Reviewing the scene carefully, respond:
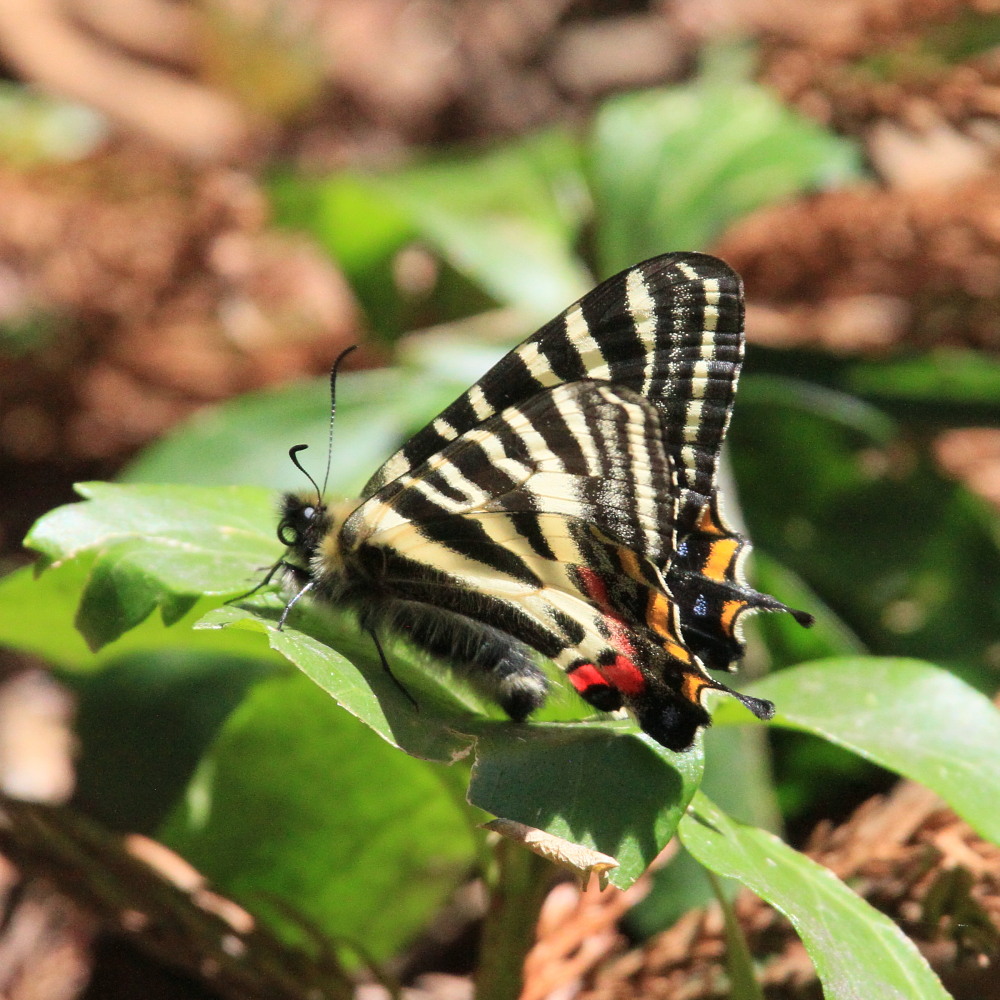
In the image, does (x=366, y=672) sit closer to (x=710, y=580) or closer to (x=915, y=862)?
(x=710, y=580)

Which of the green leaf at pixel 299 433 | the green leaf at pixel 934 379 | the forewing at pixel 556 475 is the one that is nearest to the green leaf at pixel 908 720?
the forewing at pixel 556 475

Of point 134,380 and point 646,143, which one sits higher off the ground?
point 646,143

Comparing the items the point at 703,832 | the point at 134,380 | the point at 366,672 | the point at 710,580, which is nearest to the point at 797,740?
the point at 710,580

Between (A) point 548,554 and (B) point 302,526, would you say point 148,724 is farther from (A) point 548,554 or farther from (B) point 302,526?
(A) point 548,554

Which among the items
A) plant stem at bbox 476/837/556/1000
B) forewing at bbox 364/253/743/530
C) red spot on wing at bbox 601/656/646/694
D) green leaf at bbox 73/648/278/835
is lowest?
green leaf at bbox 73/648/278/835

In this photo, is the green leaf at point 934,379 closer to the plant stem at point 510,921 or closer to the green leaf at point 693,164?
the green leaf at point 693,164

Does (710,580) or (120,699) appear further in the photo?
(120,699)

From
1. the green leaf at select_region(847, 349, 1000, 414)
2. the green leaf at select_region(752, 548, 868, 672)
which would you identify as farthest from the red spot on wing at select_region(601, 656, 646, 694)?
the green leaf at select_region(847, 349, 1000, 414)

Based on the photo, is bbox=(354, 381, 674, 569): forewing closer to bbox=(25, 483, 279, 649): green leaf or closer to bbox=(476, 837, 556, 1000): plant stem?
bbox=(25, 483, 279, 649): green leaf
